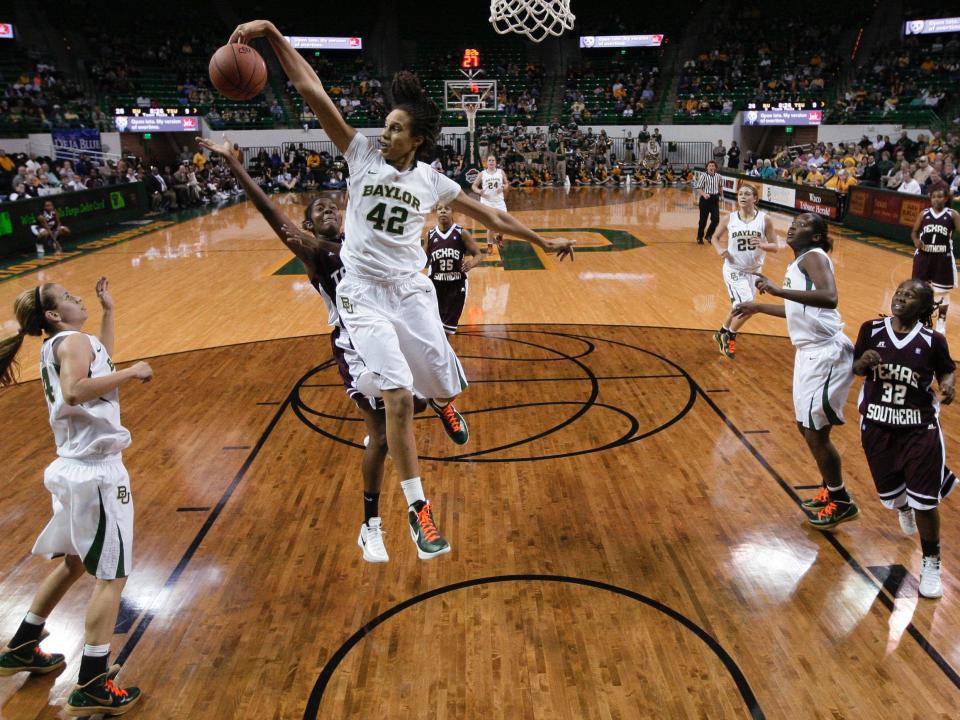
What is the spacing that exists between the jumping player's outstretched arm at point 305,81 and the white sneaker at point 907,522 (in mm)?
3815

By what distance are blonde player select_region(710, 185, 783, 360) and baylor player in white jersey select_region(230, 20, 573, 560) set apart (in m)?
5.06

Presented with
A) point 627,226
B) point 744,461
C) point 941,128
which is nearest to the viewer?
point 744,461

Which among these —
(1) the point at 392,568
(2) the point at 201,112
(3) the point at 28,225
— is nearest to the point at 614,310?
(1) the point at 392,568

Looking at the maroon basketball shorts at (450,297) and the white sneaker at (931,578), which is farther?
the maroon basketball shorts at (450,297)

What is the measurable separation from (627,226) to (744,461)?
44.9 feet

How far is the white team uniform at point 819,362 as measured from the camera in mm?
4621

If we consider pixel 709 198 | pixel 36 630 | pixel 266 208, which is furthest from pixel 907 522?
pixel 709 198

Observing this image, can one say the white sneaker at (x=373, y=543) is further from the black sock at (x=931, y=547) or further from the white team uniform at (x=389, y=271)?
the black sock at (x=931, y=547)

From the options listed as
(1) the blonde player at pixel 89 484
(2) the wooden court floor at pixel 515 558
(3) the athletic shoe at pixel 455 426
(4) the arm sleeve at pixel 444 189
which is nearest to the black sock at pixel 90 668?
(1) the blonde player at pixel 89 484

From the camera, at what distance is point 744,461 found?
19.1ft

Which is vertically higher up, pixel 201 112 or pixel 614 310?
pixel 201 112

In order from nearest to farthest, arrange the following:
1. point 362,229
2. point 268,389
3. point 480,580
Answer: point 362,229 → point 480,580 → point 268,389

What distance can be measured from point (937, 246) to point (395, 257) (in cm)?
771

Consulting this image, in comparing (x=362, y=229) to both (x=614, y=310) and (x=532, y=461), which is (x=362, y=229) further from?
(x=614, y=310)
